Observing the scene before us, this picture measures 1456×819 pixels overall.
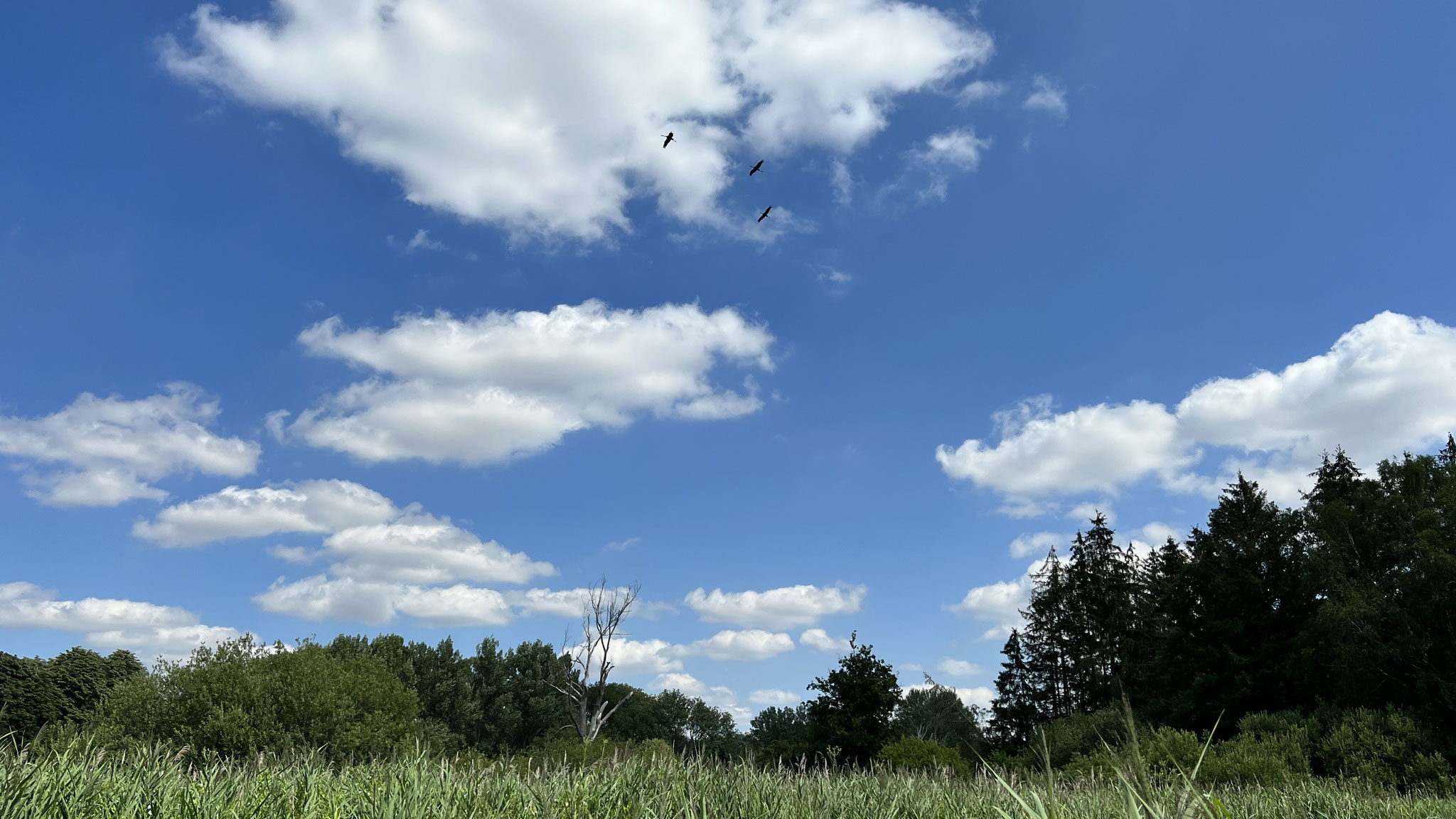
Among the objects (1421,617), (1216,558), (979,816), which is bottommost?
(979,816)

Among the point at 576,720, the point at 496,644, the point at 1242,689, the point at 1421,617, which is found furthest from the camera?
the point at 496,644

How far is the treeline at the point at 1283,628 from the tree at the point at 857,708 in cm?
766

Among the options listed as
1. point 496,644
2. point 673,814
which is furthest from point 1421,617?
point 496,644

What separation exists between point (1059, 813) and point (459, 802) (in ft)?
12.0

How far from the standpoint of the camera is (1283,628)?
3753 cm

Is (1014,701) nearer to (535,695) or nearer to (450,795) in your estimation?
(535,695)

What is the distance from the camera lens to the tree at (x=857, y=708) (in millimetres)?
39719

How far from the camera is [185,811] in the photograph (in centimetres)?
429

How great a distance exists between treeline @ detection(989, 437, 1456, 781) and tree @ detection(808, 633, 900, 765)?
7.66m

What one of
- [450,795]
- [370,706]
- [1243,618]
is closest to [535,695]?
[370,706]

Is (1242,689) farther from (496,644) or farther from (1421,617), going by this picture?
(496,644)

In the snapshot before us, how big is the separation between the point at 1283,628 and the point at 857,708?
20786 mm

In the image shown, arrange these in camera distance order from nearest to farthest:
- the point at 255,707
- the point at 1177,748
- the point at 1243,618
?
the point at 1177,748, the point at 255,707, the point at 1243,618

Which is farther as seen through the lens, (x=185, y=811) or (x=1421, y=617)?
(x=1421, y=617)
